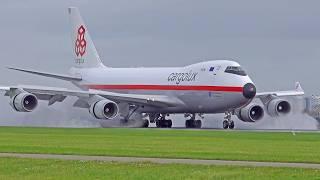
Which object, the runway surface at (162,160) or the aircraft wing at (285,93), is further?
the aircraft wing at (285,93)

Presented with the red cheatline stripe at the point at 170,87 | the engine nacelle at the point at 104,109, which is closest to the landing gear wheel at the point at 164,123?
the red cheatline stripe at the point at 170,87

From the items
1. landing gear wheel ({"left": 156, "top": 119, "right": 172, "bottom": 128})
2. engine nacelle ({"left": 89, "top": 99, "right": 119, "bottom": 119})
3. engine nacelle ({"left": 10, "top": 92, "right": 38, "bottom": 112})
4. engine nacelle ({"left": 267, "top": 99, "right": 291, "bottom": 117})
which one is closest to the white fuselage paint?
landing gear wheel ({"left": 156, "top": 119, "right": 172, "bottom": 128})

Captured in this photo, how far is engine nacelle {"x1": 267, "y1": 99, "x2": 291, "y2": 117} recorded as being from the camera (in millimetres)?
82562

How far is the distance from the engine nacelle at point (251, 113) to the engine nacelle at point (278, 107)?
3.36 ft

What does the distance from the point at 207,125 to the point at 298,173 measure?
6040cm

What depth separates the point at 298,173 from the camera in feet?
93.5

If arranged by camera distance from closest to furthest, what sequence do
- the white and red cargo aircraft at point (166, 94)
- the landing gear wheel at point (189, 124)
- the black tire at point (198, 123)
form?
1. the white and red cargo aircraft at point (166, 94)
2. the black tire at point (198, 123)
3. the landing gear wheel at point (189, 124)

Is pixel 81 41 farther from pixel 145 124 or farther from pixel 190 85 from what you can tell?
pixel 190 85

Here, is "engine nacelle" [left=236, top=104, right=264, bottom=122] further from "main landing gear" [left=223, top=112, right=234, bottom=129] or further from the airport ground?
the airport ground

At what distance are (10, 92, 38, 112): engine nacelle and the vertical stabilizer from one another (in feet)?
56.4

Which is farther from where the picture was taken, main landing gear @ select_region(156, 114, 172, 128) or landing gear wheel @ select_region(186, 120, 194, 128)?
main landing gear @ select_region(156, 114, 172, 128)

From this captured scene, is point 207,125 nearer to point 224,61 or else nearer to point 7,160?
point 224,61

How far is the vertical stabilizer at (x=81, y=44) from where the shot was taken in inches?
3727

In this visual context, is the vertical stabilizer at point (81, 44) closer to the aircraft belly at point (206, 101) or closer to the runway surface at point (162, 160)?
the aircraft belly at point (206, 101)
